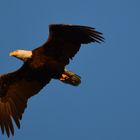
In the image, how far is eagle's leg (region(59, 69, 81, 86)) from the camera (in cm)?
1548

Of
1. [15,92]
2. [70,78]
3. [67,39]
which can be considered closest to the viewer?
[67,39]

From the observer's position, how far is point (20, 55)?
15367 millimetres

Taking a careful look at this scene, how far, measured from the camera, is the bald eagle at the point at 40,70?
14.9 m

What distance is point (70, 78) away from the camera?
51.1 feet

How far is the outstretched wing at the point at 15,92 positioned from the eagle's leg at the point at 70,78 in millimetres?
396

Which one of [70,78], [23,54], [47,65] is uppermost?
[23,54]

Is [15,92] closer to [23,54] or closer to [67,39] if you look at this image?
[23,54]

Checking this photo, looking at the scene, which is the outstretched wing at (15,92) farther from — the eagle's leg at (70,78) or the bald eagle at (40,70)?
the eagle's leg at (70,78)

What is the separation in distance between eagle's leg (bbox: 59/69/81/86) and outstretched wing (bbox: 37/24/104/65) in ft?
1.21

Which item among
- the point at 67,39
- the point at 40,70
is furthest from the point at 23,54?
the point at 67,39

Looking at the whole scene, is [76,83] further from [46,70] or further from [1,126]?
[1,126]

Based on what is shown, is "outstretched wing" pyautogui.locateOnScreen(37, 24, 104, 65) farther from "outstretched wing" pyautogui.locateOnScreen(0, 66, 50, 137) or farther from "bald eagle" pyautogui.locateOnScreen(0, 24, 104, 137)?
"outstretched wing" pyautogui.locateOnScreen(0, 66, 50, 137)

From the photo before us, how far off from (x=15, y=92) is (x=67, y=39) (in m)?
1.99

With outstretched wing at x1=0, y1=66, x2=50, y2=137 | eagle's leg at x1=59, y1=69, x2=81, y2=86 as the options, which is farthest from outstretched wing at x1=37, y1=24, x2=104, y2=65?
outstretched wing at x1=0, y1=66, x2=50, y2=137
